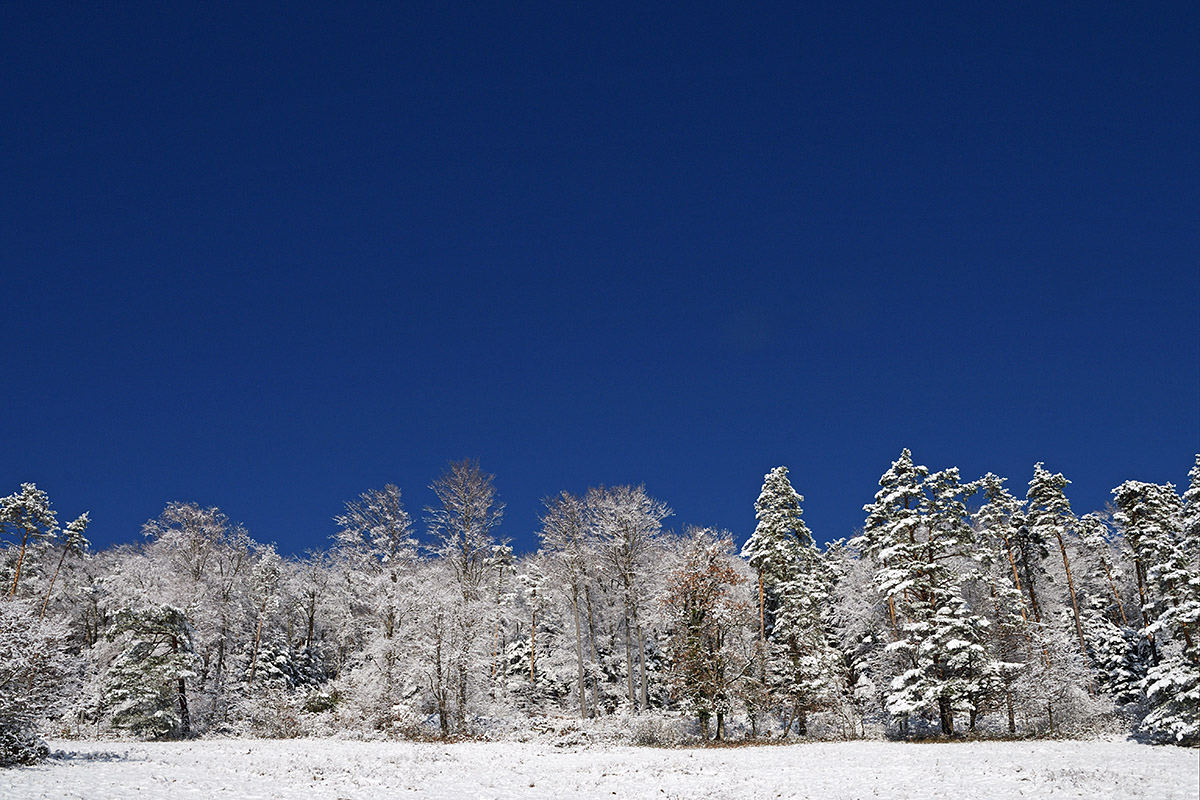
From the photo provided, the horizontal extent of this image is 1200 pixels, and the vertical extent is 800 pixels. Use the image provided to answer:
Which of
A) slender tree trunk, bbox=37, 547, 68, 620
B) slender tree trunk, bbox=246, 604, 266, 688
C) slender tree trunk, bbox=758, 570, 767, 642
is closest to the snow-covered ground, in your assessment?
slender tree trunk, bbox=758, 570, 767, 642

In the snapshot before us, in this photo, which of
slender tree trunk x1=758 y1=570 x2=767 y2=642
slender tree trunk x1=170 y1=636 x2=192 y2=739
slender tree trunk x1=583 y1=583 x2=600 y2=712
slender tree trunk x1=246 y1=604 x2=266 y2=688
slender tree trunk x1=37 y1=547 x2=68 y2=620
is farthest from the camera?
slender tree trunk x1=37 y1=547 x2=68 y2=620

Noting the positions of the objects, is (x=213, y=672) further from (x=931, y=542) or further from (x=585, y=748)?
(x=931, y=542)

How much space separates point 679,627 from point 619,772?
11534 mm

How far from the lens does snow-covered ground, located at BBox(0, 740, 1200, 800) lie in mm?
Answer: 17266

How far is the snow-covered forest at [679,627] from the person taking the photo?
3097 cm

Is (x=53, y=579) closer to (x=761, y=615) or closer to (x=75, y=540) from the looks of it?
(x=75, y=540)

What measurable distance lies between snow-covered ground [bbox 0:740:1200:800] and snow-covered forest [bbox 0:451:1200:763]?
3.79 meters

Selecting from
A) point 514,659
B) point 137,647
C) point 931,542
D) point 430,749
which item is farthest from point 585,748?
point 514,659

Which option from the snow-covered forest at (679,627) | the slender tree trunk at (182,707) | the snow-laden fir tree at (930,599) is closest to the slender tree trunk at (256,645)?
the snow-covered forest at (679,627)

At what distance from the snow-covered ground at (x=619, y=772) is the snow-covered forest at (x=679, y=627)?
379 centimetres

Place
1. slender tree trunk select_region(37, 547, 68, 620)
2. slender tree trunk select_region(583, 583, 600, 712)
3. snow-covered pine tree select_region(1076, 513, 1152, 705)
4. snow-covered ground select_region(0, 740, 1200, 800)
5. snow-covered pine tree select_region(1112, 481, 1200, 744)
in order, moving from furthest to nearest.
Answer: slender tree trunk select_region(37, 547, 68, 620) → slender tree trunk select_region(583, 583, 600, 712) → snow-covered pine tree select_region(1076, 513, 1152, 705) → snow-covered pine tree select_region(1112, 481, 1200, 744) → snow-covered ground select_region(0, 740, 1200, 800)

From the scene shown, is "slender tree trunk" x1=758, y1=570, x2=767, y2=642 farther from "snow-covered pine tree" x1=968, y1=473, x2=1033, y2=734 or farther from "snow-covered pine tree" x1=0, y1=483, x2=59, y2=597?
"snow-covered pine tree" x1=0, y1=483, x2=59, y2=597

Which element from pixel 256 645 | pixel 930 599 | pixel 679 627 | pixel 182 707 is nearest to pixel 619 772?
pixel 679 627

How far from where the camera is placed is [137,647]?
3394cm
